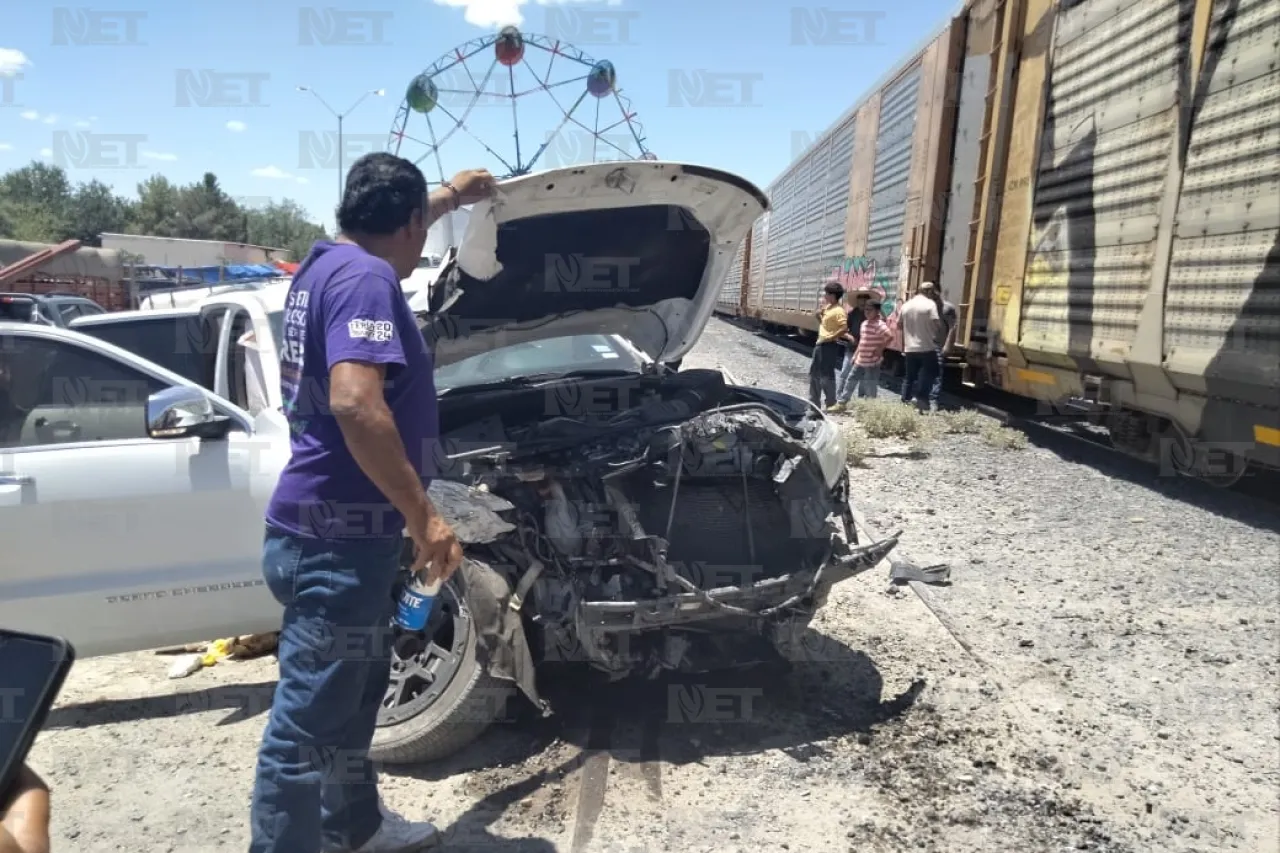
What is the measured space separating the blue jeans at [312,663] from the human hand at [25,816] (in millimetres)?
1185

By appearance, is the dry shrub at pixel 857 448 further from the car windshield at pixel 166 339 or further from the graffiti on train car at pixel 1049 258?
the car windshield at pixel 166 339

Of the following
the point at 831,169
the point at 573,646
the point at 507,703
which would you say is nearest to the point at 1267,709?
the point at 573,646

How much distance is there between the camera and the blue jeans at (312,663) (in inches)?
94.4

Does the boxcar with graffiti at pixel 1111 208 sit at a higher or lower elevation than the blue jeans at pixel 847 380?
higher

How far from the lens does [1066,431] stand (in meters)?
10.1

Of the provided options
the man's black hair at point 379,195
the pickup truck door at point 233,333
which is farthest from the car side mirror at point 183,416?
the man's black hair at point 379,195

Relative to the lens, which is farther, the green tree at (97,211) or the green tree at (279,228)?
the green tree at (279,228)

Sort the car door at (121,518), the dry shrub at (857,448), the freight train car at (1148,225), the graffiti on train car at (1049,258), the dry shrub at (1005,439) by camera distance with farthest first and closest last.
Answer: the dry shrub at (1005,439) → the dry shrub at (857,448) → the graffiti on train car at (1049,258) → the freight train car at (1148,225) → the car door at (121,518)

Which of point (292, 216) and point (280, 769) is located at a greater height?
point (292, 216)

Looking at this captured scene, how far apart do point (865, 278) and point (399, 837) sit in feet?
40.3

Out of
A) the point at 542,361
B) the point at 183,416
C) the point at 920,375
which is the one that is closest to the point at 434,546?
the point at 183,416

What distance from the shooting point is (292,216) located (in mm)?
100625

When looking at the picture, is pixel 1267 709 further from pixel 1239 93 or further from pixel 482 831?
pixel 1239 93

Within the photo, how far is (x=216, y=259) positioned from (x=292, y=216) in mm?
63307
